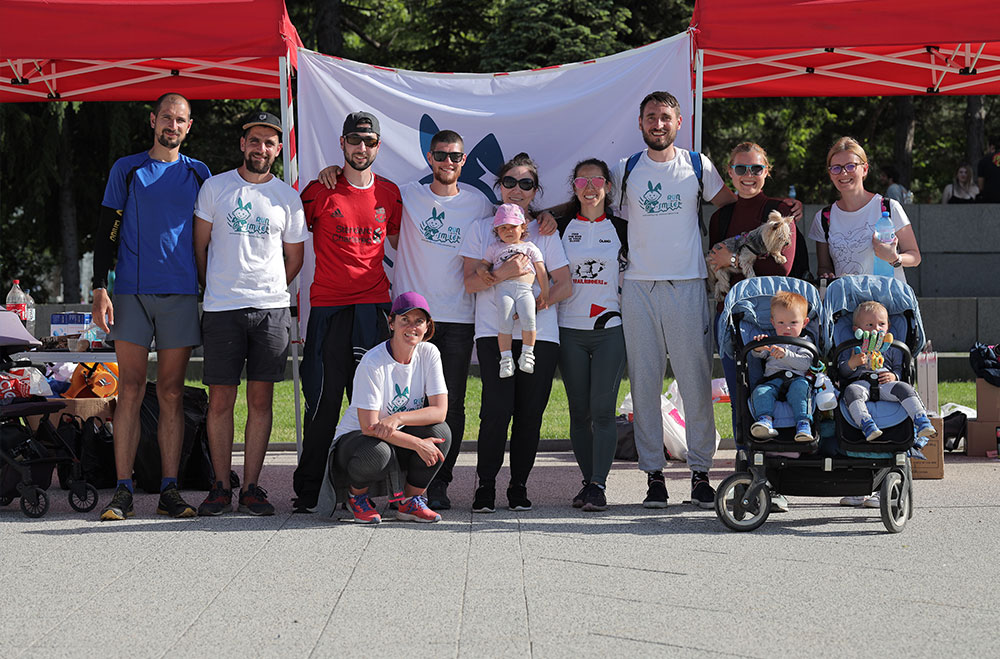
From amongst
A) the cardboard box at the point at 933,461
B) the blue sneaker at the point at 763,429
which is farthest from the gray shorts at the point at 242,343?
the cardboard box at the point at 933,461

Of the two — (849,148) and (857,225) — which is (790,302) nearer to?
(857,225)

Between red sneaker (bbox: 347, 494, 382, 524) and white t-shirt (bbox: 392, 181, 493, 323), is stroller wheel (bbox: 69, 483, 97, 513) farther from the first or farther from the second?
white t-shirt (bbox: 392, 181, 493, 323)

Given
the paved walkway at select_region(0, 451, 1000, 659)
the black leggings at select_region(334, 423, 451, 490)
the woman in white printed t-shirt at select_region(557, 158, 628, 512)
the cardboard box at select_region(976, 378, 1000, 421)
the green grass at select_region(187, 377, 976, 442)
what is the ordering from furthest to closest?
the green grass at select_region(187, 377, 976, 442)
the cardboard box at select_region(976, 378, 1000, 421)
the woman in white printed t-shirt at select_region(557, 158, 628, 512)
the black leggings at select_region(334, 423, 451, 490)
the paved walkway at select_region(0, 451, 1000, 659)

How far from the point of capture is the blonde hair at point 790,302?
6199 millimetres

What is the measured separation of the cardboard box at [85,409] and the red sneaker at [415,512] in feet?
8.05

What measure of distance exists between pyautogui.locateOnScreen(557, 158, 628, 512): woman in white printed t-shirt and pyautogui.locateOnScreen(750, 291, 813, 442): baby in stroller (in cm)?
88

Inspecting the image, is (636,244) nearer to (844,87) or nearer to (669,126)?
(669,126)

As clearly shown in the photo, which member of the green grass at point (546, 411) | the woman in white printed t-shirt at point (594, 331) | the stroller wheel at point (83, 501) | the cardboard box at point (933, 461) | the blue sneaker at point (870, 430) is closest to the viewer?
the blue sneaker at point (870, 430)

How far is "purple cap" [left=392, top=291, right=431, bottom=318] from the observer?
6.22 m

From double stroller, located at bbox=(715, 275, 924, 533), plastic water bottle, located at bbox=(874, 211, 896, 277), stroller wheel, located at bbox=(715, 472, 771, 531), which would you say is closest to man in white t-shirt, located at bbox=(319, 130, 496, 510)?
double stroller, located at bbox=(715, 275, 924, 533)

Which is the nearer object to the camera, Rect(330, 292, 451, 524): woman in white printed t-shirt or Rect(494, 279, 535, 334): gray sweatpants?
Rect(330, 292, 451, 524): woman in white printed t-shirt

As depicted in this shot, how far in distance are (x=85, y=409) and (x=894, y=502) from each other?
510 cm

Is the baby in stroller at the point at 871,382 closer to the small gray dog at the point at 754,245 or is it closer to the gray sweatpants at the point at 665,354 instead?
the small gray dog at the point at 754,245

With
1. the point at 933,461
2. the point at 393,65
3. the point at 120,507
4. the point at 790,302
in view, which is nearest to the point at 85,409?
the point at 120,507
